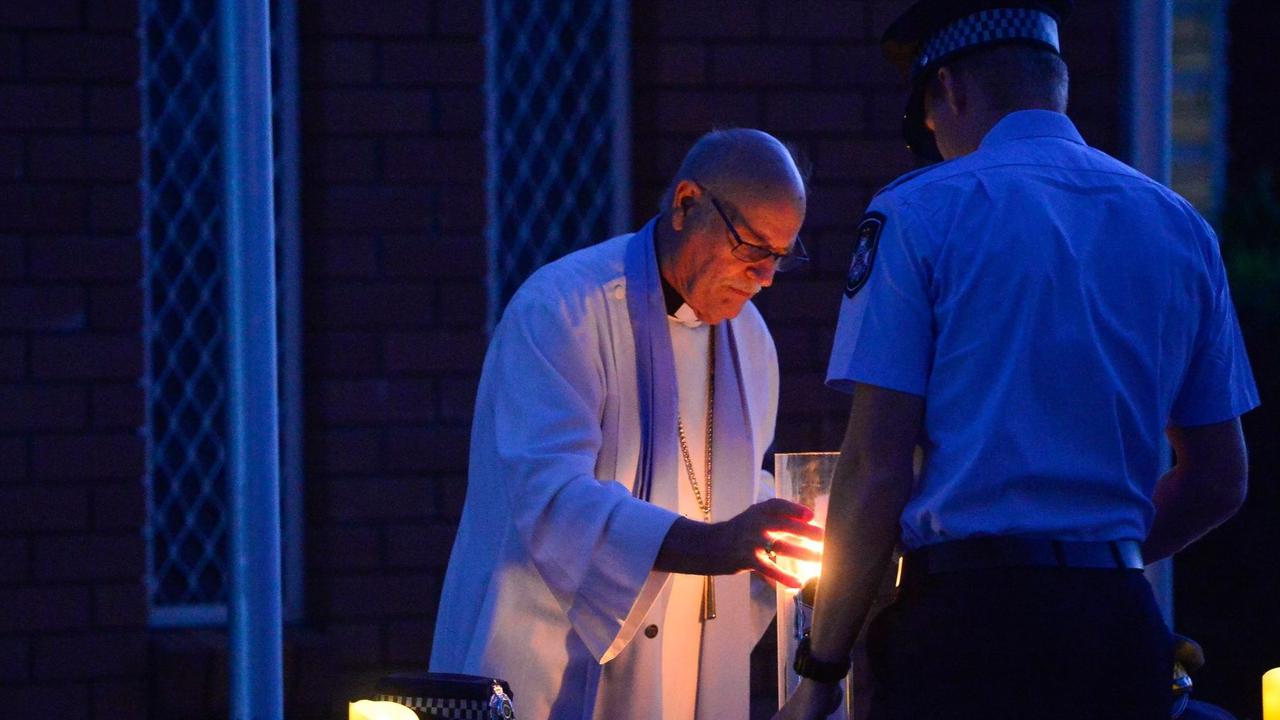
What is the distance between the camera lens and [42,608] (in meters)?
4.83

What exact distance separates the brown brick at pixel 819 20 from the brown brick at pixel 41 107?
225cm

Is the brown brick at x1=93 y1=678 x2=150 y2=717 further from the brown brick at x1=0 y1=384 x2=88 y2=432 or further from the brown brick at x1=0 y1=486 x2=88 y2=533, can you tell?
the brown brick at x1=0 y1=384 x2=88 y2=432

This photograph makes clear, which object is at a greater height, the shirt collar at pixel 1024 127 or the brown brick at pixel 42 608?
the shirt collar at pixel 1024 127

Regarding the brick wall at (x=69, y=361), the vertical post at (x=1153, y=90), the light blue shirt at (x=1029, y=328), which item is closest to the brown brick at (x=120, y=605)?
the brick wall at (x=69, y=361)

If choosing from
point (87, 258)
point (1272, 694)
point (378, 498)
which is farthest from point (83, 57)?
point (1272, 694)

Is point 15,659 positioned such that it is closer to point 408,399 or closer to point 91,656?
point 91,656

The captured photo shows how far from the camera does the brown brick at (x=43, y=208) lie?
4.80m

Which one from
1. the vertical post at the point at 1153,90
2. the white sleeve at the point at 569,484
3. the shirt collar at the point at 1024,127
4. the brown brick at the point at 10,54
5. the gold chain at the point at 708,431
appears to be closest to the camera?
the shirt collar at the point at 1024,127

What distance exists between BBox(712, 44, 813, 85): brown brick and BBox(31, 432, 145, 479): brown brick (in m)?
2.24

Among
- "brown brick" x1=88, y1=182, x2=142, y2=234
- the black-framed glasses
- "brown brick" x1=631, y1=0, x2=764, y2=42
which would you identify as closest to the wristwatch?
the black-framed glasses

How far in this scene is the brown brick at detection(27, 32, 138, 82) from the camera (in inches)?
189

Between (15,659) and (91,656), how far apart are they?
0.73ft

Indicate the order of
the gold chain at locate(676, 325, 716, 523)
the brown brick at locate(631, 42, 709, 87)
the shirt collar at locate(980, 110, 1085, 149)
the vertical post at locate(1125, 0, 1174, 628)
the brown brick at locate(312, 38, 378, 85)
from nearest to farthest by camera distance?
the shirt collar at locate(980, 110, 1085, 149) → the gold chain at locate(676, 325, 716, 523) → the vertical post at locate(1125, 0, 1174, 628) → the brown brick at locate(312, 38, 378, 85) → the brown brick at locate(631, 42, 709, 87)

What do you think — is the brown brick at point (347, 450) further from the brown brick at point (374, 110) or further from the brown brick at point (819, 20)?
the brown brick at point (819, 20)
